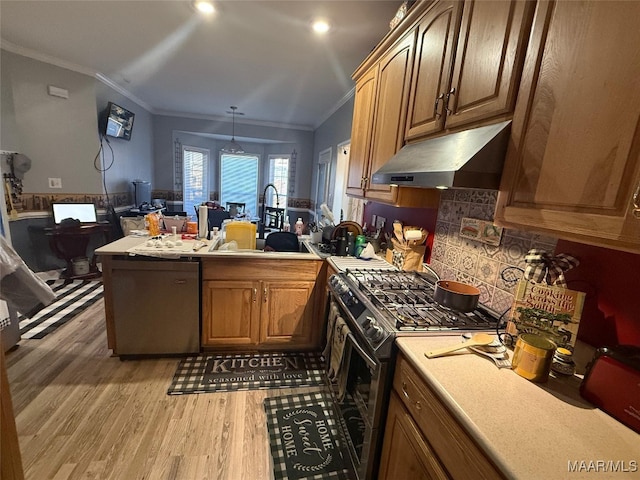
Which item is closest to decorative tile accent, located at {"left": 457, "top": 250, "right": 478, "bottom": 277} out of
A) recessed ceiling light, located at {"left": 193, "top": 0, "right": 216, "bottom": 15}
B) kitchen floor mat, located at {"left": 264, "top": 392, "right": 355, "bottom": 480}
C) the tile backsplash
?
the tile backsplash

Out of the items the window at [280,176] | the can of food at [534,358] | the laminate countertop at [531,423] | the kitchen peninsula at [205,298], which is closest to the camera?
the laminate countertop at [531,423]

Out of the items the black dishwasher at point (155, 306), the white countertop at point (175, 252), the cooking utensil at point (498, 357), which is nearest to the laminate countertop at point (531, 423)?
the cooking utensil at point (498, 357)

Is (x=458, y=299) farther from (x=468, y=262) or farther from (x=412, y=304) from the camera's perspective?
(x=468, y=262)

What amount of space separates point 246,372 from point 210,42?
114 inches

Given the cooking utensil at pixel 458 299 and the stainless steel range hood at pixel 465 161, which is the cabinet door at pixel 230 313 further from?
the stainless steel range hood at pixel 465 161

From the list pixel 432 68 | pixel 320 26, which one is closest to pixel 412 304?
pixel 432 68

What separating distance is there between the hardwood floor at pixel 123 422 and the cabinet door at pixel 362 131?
1.67 m

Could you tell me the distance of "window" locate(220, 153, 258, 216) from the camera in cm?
673

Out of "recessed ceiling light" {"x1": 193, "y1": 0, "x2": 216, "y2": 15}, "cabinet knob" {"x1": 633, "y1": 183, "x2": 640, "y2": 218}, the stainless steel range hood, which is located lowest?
"cabinet knob" {"x1": 633, "y1": 183, "x2": 640, "y2": 218}

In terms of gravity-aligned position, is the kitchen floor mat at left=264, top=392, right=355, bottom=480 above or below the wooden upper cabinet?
below

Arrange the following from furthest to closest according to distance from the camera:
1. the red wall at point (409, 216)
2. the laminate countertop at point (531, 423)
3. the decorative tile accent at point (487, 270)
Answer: the red wall at point (409, 216) → the decorative tile accent at point (487, 270) → the laminate countertop at point (531, 423)

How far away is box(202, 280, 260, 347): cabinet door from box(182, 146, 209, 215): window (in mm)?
4642

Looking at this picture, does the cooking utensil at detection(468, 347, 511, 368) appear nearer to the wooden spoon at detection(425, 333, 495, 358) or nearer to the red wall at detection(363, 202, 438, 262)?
the wooden spoon at detection(425, 333, 495, 358)

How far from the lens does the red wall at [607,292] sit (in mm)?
891
